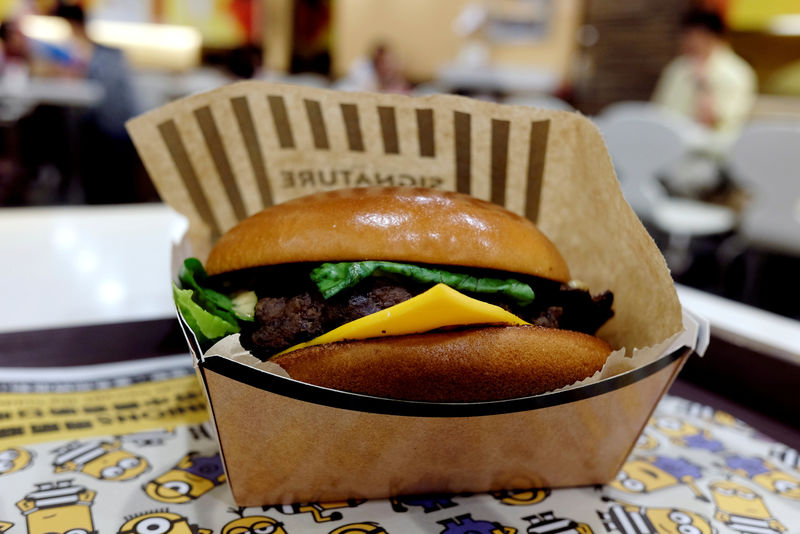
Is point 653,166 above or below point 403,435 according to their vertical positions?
below

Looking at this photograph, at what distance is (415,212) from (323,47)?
13163 mm

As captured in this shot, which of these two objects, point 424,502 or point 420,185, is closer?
point 424,502

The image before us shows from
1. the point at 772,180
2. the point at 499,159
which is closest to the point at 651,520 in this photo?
the point at 499,159

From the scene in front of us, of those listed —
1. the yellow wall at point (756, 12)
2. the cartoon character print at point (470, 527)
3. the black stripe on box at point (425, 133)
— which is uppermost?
the yellow wall at point (756, 12)

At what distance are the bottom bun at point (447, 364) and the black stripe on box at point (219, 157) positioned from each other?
1.43ft

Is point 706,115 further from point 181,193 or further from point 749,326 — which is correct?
point 181,193

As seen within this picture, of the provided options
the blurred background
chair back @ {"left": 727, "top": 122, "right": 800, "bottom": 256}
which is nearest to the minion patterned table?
the blurred background

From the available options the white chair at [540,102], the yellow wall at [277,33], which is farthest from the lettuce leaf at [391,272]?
the yellow wall at [277,33]

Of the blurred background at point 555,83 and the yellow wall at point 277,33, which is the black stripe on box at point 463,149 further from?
the yellow wall at point 277,33

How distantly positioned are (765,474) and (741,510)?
0.12 m

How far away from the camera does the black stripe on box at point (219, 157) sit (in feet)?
2.90

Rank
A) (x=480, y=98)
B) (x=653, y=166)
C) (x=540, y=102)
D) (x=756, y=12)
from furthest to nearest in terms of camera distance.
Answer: (x=756, y=12) → (x=540, y=102) → (x=653, y=166) → (x=480, y=98)

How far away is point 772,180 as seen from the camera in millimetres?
3035

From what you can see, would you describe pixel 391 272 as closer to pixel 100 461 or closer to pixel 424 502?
pixel 424 502
